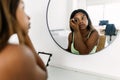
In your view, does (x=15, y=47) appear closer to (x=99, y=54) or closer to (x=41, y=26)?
(x=99, y=54)

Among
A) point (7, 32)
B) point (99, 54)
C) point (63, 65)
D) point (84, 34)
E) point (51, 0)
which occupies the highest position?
point (51, 0)

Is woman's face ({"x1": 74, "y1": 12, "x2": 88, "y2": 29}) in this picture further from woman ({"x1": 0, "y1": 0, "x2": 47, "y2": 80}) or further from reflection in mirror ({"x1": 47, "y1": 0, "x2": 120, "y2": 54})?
woman ({"x1": 0, "y1": 0, "x2": 47, "y2": 80})

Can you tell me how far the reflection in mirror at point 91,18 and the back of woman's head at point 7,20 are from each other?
759 mm

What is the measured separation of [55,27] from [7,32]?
877mm

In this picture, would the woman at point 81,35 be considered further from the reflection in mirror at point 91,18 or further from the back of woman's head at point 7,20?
the back of woman's head at point 7,20

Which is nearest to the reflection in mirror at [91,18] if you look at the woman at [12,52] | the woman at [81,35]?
the woman at [81,35]

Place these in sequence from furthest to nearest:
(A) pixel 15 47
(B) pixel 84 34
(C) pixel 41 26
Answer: (C) pixel 41 26 < (B) pixel 84 34 < (A) pixel 15 47

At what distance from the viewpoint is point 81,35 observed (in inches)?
52.4

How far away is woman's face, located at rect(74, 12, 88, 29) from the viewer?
131 centimetres

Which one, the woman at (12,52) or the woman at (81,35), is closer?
the woman at (12,52)

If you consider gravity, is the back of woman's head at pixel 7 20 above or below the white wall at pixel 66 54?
above

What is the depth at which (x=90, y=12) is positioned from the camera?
1283 millimetres

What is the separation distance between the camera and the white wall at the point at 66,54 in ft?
4.06

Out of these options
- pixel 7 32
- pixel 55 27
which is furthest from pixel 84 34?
pixel 7 32
